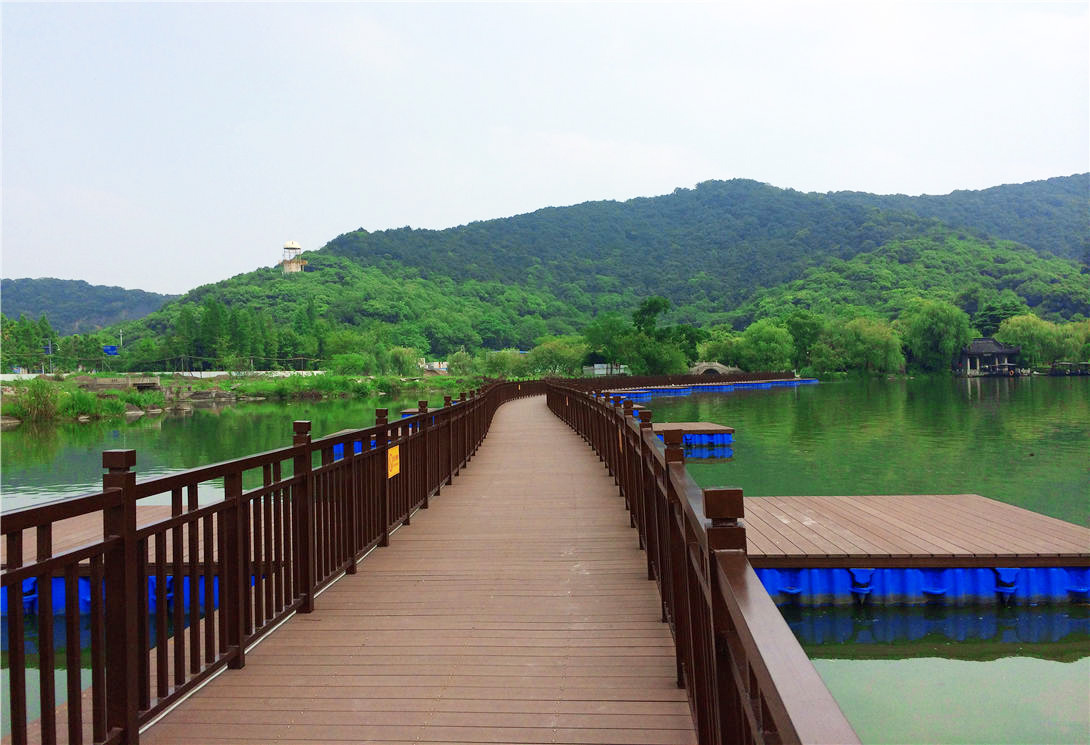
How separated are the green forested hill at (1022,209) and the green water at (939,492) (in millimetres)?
142437

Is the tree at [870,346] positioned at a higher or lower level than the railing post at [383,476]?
higher

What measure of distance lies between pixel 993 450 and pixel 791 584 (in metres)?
17.2

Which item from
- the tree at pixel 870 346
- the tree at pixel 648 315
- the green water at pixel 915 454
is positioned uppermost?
the tree at pixel 648 315

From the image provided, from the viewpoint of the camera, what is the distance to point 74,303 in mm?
169125

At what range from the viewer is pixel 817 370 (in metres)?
99.2

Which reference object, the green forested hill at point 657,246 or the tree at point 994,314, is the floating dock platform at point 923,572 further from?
the green forested hill at point 657,246

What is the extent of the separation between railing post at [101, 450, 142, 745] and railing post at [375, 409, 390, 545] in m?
3.38

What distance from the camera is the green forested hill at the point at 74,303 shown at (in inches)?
5994

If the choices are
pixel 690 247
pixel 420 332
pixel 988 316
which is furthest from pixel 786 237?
pixel 420 332

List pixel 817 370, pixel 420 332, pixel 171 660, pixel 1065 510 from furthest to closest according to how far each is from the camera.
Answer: pixel 420 332
pixel 817 370
pixel 1065 510
pixel 171 660

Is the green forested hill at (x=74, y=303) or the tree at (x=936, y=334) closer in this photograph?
the tree at (x=936, y=334)

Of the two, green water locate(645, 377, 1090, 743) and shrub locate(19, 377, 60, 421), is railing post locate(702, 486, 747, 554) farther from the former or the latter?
shrub locate(19, 377, 60, 421)

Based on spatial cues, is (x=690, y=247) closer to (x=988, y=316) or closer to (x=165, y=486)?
(x=988, y=316)

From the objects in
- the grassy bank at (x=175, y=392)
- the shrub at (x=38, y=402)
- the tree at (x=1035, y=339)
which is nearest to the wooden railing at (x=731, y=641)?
the grassy bank at (x=175, y=392)
